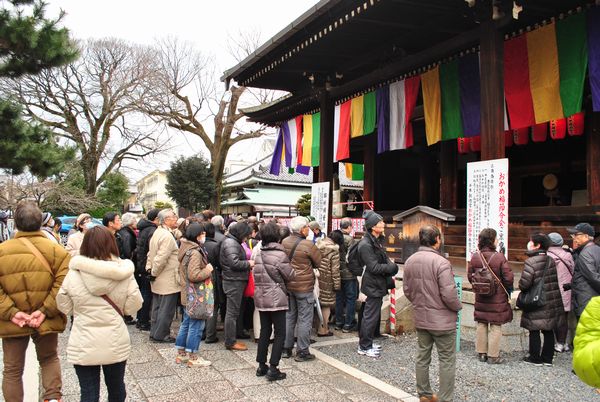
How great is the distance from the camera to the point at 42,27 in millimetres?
8492

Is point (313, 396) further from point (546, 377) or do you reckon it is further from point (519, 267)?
point (519, 267)

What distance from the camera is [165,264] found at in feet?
19.1

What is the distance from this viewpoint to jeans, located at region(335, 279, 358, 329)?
22.9 feet

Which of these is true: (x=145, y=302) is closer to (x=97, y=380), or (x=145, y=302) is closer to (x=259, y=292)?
(x=259, y=292)

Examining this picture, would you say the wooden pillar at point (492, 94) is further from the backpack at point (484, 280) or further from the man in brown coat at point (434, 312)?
the man in brown coat at point (434, 312)

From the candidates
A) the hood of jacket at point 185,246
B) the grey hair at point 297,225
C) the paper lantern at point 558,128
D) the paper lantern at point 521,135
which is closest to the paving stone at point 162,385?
the hood of jacket at point 185,246

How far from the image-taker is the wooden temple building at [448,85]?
7.26 m

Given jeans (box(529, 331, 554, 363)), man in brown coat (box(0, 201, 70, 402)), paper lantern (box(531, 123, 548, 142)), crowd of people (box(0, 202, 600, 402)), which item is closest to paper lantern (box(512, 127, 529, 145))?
paper lantern (box(531, 123, 548, 142))

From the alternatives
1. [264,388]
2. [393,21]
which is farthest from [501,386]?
[393,21]

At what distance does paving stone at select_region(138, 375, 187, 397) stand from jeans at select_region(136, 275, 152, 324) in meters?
2.30

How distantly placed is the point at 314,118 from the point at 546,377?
374 inches

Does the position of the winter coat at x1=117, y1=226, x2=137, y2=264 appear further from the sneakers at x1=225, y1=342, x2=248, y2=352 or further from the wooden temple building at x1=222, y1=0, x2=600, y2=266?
the wooden temple building at x1=222, y1=0, x2=600, y2=266

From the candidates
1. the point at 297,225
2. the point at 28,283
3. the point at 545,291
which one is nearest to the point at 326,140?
the point at 297,225

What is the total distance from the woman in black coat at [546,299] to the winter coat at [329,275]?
241 cm
